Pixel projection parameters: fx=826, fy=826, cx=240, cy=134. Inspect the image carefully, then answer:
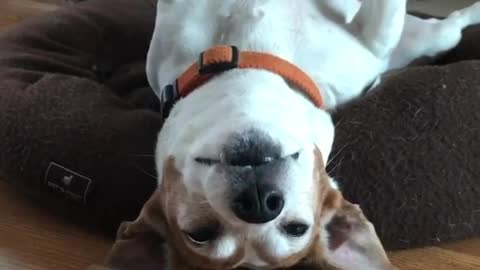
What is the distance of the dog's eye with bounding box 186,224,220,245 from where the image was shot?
1.47 m

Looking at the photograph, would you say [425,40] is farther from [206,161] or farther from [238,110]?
[206,161]

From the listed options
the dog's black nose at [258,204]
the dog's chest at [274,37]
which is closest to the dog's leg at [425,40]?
the dog's chest at [274,37]

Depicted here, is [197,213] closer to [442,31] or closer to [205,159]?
[205,159]

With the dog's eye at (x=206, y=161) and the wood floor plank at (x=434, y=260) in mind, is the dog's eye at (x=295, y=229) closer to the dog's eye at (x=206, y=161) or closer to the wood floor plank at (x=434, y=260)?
the dog's eye at (x=206, y=161)

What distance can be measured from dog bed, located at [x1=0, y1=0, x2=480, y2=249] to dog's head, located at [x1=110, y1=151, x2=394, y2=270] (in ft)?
0.89

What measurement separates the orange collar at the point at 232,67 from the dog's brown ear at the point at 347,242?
0.87 ft

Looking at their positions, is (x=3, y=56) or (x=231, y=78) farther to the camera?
(x=3, y=56)

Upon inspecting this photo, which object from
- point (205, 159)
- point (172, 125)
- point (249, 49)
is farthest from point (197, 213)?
point (249, 49)

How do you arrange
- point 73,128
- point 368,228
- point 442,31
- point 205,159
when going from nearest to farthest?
point 205,159 → point 368,228 → point 73,128 → point 442,31

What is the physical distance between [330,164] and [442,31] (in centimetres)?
63

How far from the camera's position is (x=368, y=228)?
1646 mm

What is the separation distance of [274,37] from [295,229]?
0.56m

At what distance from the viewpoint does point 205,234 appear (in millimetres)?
1473

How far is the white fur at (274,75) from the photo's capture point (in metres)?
1.46
